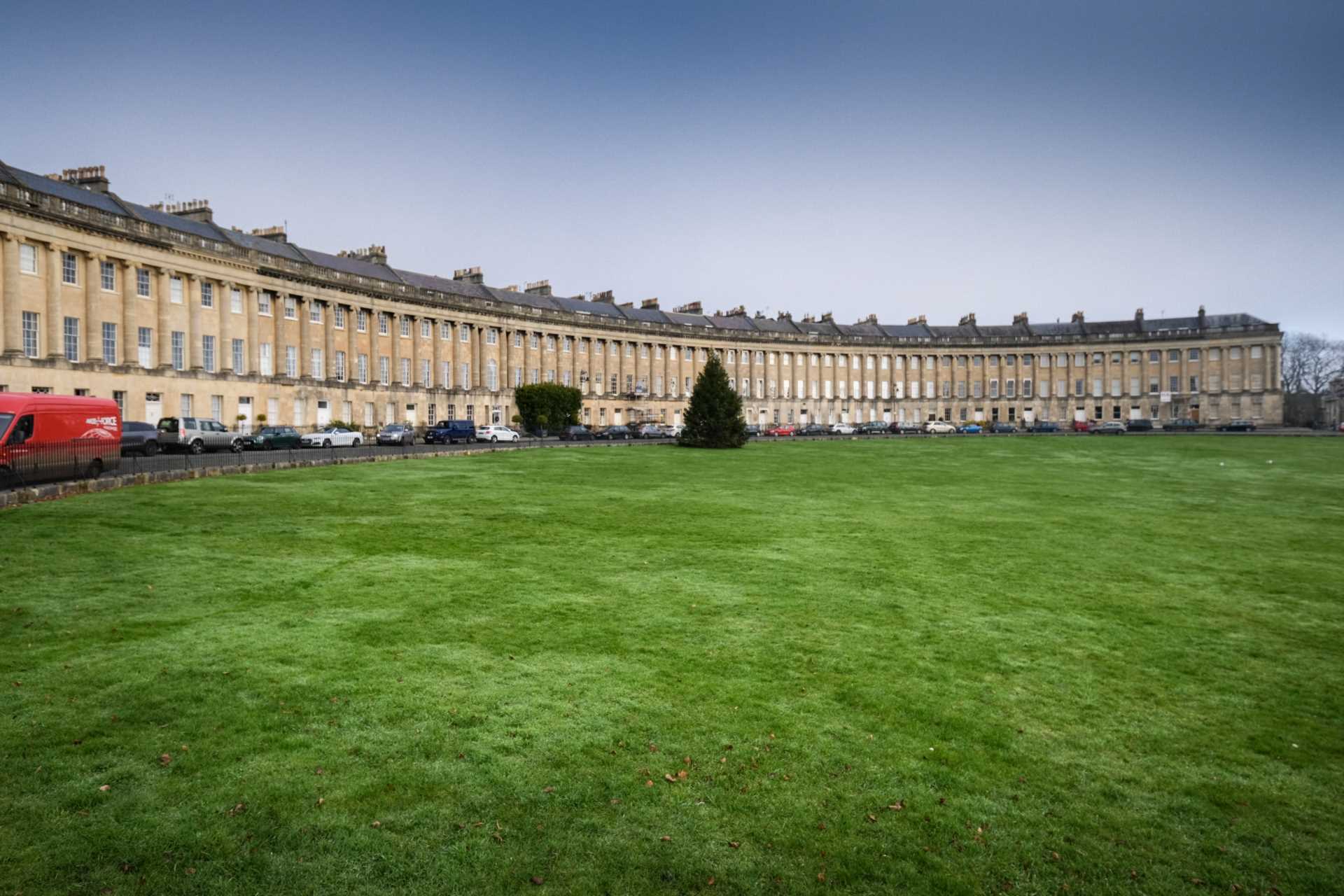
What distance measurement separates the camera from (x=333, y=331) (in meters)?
64.7

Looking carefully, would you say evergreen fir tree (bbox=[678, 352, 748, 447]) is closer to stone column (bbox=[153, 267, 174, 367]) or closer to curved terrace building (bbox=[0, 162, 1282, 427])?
curved terrace building (bbox=[0, 162, 1282, 427])

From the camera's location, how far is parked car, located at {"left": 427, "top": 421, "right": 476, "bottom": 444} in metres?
54.1

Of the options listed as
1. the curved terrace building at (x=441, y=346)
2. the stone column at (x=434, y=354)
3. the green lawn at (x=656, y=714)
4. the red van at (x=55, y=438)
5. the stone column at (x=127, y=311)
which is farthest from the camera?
the stone column at (x=434, y=354)

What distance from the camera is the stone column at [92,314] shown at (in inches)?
1799

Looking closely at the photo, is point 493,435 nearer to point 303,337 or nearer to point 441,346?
point 303,337

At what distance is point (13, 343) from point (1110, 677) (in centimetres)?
5251

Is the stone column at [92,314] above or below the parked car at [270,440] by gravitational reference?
above

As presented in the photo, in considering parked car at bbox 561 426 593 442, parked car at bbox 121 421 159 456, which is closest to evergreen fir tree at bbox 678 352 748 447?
parked car at bbox 561 426 593 442

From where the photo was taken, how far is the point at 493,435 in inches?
2222

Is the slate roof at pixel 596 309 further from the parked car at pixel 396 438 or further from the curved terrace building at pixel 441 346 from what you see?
the parked car at pixel 396 438

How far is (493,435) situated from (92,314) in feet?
81.1

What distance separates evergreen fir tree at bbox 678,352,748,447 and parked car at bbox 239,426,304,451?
23802 millimetres

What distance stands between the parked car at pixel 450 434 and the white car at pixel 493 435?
0.46m

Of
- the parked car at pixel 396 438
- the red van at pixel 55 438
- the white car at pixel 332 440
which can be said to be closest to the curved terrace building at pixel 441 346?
the white car at pixel 332 440
